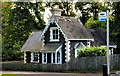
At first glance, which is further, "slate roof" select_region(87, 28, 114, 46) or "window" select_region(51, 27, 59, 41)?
"slate roof" select_region(87, 28, 114, 46)

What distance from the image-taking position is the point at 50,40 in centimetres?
3816

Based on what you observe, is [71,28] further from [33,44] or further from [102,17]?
[102,17]

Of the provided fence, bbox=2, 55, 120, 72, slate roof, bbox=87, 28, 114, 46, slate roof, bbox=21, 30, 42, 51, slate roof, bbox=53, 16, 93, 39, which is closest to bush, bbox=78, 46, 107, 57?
fence, bbox=2, 55, 120, 72

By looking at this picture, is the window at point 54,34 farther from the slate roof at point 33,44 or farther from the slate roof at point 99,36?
the slate roof at point 99,36

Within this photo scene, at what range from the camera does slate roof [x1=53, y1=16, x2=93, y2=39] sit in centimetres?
3675

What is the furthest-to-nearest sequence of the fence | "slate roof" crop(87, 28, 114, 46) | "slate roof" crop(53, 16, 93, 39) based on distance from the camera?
"slate roof" crop(87, 28, 114, 46)
"slate roof" crop(53, 16, 93, 39)
the fence

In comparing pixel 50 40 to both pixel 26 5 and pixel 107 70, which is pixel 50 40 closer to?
pixel 26 5

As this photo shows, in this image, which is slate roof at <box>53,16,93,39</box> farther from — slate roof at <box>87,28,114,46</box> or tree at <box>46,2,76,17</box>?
tree at <box>46,2,76,17</box>

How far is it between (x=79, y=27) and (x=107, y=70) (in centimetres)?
1816

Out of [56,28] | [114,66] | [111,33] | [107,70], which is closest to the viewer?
[107,70]

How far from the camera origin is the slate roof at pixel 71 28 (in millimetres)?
36747

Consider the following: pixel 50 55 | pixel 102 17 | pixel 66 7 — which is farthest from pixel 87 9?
pixel 102 17

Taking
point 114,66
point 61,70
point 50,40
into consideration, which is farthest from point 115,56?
point 50,40

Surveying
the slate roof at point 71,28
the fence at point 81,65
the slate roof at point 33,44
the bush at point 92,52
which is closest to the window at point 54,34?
the slate roof at point 71,28
